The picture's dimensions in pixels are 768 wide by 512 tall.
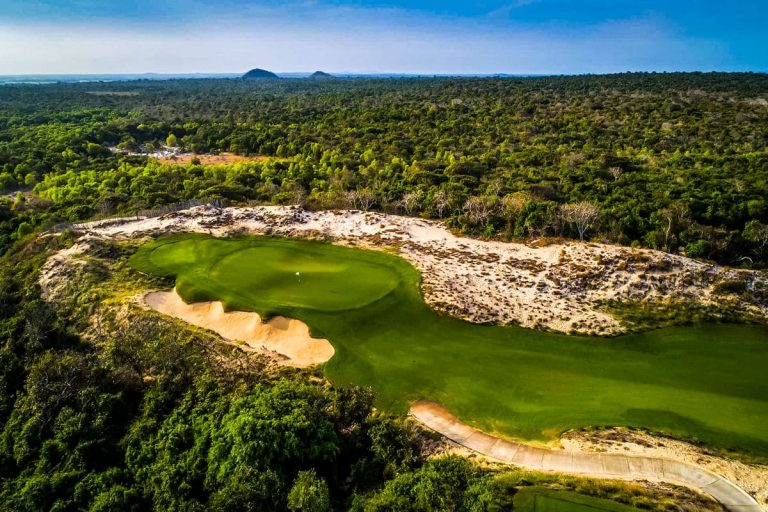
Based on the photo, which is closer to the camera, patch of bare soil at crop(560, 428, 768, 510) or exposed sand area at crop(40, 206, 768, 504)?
patch of bare soil at crop(560, 428, 768, 510)

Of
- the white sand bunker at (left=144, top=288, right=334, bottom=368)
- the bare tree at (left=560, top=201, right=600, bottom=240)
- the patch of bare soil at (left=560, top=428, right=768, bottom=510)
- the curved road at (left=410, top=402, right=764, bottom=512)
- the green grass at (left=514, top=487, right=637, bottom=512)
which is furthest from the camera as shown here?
the bare tree at (left=560, top=201, right=600, bottom=240)

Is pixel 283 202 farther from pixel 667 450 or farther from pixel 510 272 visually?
pixel 667 450

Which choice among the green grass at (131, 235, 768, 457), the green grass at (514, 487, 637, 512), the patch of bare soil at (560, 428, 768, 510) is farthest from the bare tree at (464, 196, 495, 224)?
the green grass at (514, 487, 637, 512)

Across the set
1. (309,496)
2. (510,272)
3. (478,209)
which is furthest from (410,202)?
(309,496)

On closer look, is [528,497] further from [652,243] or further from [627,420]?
[652,243]

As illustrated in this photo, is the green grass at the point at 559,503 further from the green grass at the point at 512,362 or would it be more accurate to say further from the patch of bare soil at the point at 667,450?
the green grass at the point at 512,362

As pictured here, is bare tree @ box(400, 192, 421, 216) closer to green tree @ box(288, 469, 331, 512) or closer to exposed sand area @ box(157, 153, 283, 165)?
green tree @ box(288, 469, 331, 512)

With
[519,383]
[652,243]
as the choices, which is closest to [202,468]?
[519,383]

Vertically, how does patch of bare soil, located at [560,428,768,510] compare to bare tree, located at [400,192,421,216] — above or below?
below
